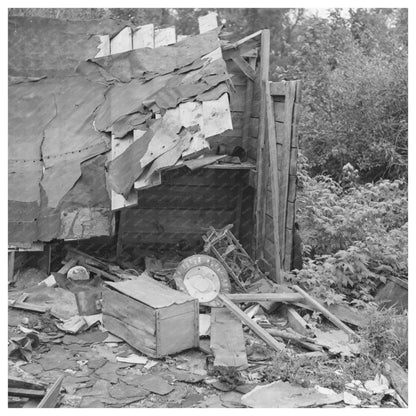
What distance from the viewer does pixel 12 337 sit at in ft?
21.5

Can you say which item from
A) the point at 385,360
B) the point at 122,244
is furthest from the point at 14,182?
the point at 385,360

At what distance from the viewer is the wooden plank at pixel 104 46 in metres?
9.51

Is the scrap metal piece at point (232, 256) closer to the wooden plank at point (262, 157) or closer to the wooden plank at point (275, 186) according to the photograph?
the wooden plank at point (275, 186)

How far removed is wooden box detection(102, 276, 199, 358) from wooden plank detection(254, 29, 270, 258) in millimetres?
2757

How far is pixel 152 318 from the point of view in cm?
630

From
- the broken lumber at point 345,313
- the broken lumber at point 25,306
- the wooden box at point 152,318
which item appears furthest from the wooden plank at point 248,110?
the broken lumber at point 25,306

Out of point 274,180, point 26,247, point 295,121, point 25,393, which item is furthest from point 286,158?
point 25,393

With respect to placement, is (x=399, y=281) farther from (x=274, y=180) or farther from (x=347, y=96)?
(x=347, y=96)

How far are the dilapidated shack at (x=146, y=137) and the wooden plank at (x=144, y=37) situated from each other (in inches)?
0.8

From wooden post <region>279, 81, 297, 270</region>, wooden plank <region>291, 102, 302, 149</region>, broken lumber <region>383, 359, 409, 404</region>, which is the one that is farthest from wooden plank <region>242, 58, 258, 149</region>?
broken lumber <region>383, 359, 409, 404</region>

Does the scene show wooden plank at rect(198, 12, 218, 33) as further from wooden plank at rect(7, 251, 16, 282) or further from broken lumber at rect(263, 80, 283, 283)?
wooden plank at rect(7, 251, 16, 282)

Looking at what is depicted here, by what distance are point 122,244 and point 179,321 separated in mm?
3599

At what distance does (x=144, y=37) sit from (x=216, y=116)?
8.95 feet

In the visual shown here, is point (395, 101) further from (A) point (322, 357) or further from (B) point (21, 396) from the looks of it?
(B) point (21, 396)
